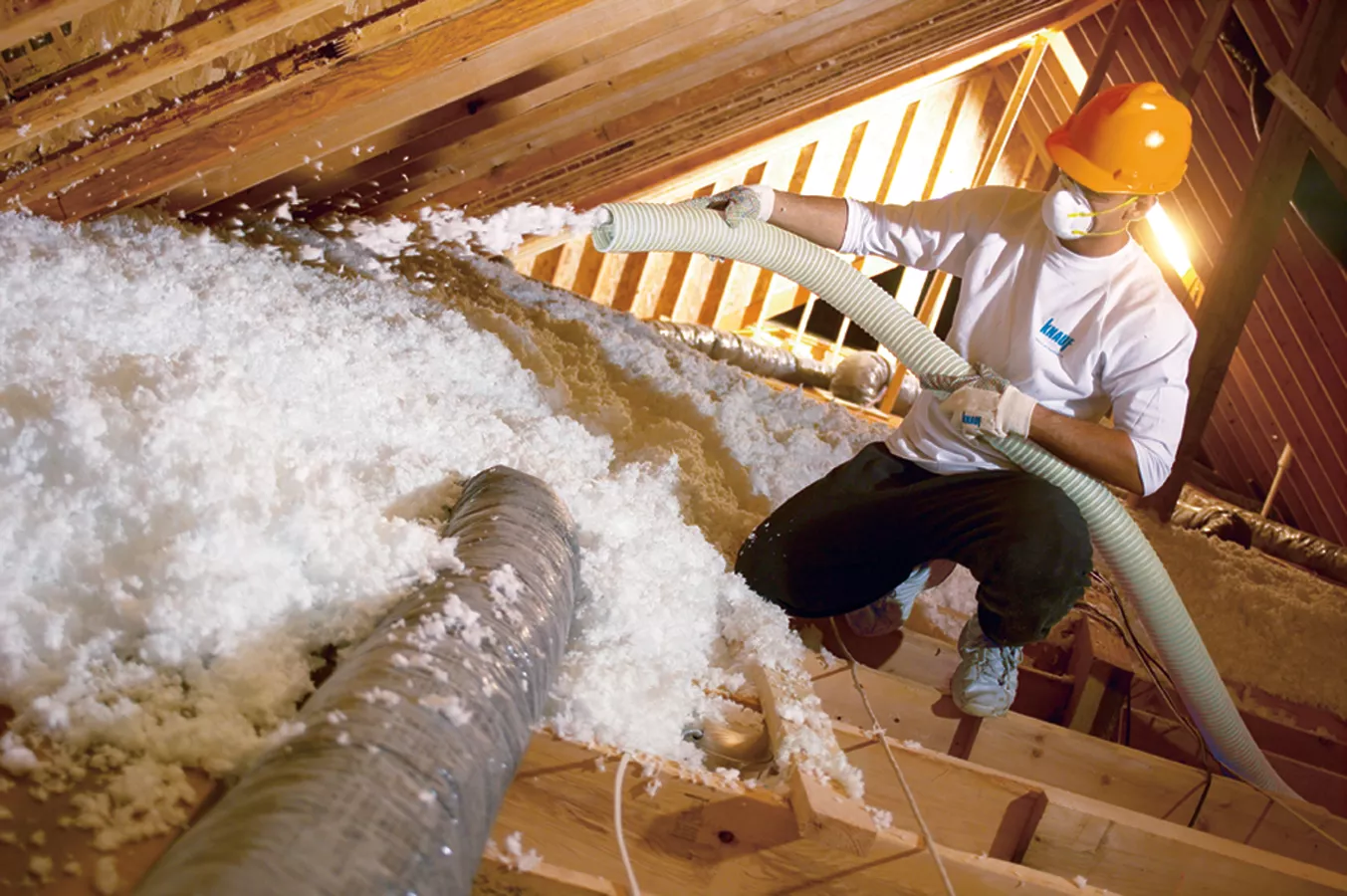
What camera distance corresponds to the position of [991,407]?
1.88 metres

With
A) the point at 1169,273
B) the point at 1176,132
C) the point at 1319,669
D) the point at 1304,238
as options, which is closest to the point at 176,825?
the point at 1176,132

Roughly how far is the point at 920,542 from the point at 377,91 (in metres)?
1.51

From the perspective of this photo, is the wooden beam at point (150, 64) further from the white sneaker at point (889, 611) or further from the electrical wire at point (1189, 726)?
the electrical wire at point (1189, 726)

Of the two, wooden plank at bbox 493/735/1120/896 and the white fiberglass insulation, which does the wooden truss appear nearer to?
wooden plank at bbox 493/735/1120/896

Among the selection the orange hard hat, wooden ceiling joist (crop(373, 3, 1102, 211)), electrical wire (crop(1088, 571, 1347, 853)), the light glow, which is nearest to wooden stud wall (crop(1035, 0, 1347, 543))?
the light glow

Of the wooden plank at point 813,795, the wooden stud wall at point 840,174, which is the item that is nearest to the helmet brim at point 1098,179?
the wooden plank at point 813,795

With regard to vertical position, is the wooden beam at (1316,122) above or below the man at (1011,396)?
above

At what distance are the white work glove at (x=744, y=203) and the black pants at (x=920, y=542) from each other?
624 mm

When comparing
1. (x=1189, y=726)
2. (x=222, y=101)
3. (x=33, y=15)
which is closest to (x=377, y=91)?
(x=222, y=101)

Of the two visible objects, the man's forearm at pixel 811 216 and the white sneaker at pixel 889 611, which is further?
the white sneaker at pixel 889 611

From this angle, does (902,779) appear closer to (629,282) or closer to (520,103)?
(520,103)

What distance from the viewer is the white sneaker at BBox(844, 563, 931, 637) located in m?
2.35

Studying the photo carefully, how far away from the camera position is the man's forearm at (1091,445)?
189cm

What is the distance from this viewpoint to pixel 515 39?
76.6 inches
